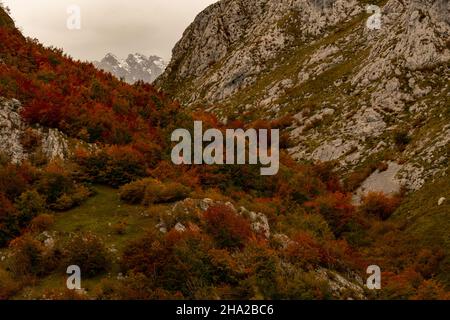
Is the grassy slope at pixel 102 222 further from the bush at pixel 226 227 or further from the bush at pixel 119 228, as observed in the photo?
the bush at pixel 226 227

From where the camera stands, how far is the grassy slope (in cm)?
1550

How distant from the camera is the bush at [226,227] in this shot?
17422mm

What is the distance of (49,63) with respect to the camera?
34.7m

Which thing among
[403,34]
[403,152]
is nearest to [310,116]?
[403,34]

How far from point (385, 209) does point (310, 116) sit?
22.3m

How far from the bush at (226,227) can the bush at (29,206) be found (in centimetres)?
723

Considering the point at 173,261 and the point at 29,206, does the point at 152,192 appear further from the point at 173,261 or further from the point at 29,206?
the point at 173,261

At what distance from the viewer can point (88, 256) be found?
52.0 feet

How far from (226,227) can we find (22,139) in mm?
13245

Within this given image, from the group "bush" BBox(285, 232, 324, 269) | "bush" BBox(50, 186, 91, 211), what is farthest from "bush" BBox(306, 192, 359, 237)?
"bush" BBox(50, 186, 91, 211)

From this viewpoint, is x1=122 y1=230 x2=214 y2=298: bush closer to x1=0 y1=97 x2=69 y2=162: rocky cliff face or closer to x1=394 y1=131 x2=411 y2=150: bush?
x1=0 y1=97 x2=69 y2=162: rocky cliff face

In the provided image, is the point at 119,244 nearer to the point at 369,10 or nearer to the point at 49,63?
the point at 49,63

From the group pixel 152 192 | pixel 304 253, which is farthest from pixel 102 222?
pixel 304 253

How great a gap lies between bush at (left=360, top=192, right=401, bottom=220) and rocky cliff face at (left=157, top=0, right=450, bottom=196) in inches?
83.3
